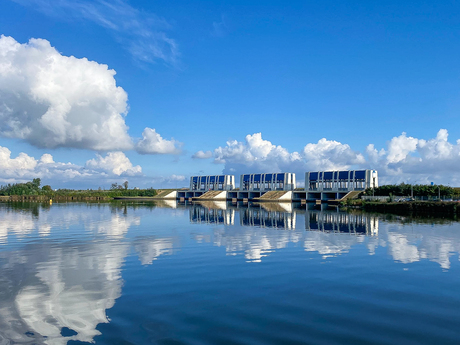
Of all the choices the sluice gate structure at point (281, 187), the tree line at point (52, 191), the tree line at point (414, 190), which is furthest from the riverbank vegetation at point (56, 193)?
the tree line at point (414, 190)

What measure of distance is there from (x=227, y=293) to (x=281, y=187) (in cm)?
11417

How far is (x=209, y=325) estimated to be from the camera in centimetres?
925

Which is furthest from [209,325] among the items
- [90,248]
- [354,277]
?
[90,248]

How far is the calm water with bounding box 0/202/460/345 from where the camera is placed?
8.77 meters

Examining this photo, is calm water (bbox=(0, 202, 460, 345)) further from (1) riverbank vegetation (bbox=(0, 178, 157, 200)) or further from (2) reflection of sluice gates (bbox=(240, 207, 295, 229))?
(1) riverbank vegetation (bbox=(0, 178, 157, 200))

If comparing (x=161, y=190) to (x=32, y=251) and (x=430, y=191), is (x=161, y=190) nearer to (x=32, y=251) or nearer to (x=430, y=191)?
(x=430, y=191)

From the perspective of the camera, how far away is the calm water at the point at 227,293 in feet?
28.8

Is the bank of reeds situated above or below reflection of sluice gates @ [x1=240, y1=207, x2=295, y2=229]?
above

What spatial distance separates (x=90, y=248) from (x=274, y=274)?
11409mm

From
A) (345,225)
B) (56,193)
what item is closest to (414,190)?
(345,225)

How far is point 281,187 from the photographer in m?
125

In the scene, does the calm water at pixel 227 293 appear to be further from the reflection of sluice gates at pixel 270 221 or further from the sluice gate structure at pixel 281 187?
the sluice gate structure at pixel 281 187

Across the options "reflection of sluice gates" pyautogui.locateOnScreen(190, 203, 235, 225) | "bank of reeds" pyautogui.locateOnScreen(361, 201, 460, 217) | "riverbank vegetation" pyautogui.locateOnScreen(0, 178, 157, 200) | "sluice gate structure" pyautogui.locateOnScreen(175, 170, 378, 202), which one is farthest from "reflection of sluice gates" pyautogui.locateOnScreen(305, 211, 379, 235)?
"riverbank vegetation" pyautogui.locateOnScreen(0, 178, 157, 200)

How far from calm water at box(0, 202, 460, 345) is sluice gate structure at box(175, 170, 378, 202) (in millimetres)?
83298
